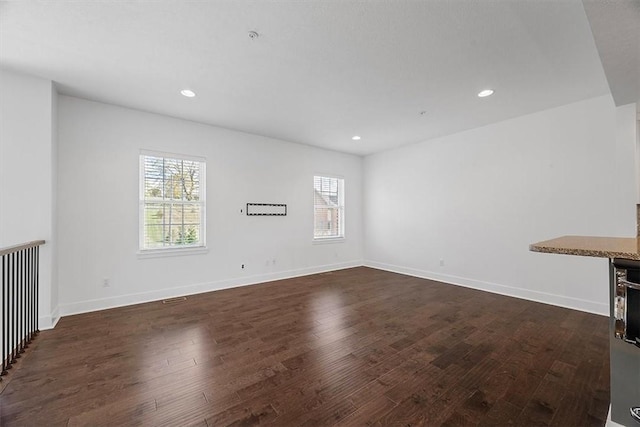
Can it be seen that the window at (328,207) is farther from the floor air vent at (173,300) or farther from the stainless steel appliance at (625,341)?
the stainless steel appliance at (625,341)

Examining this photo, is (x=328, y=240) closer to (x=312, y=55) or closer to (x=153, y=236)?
(x=153, y=236)

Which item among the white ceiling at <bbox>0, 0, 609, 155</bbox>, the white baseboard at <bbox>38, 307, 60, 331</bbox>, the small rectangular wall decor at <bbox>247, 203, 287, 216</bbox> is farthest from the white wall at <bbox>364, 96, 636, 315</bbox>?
the white baseboard at <bbox>38, 307, 60, 331</bbox>

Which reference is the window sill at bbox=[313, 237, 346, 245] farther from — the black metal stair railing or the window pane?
the black metal stair railing

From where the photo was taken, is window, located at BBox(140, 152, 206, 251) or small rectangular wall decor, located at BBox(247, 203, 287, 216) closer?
window, located at BBox(140, 152, 206, 251)

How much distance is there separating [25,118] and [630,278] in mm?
5123

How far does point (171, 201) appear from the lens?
4.13 m

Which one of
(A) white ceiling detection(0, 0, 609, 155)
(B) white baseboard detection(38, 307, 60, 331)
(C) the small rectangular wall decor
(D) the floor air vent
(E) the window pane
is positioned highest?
(A) white ceiling detection(0, 0, 609, 155)

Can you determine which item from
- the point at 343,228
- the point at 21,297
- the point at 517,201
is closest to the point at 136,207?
the point at 21,297

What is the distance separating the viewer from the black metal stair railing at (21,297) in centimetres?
238

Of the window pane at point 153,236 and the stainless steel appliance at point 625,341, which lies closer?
the stainless steel appliance at point 625,341

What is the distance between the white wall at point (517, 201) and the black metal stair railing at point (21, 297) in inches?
220

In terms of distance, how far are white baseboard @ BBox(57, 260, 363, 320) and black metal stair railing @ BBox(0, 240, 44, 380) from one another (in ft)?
Result: 1.92

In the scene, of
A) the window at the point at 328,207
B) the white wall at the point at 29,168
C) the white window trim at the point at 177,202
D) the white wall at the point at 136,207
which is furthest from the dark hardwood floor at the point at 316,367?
the window at the point at 328,207

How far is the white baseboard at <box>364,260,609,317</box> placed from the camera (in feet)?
11.3
